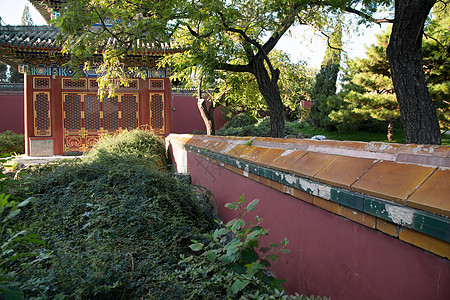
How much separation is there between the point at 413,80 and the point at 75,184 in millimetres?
4132

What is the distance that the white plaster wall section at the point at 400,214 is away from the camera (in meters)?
1.01

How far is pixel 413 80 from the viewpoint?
3.75 m

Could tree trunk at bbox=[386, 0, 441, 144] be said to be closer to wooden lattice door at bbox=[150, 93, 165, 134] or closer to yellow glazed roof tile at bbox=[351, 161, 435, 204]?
yellow glazed roof tile at bbox=[351, 161, 435, 204]

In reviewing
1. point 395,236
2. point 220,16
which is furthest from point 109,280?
point 220,16

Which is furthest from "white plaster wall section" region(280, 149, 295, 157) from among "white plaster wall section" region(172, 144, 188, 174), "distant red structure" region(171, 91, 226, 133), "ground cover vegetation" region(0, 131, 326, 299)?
"distant red structure" region(171, 91, 226, 133)

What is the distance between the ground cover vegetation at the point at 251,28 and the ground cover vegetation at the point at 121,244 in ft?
7.57

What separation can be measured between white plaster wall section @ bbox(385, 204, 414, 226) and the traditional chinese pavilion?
35.8 feet

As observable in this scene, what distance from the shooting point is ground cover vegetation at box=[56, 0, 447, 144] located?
3.74m

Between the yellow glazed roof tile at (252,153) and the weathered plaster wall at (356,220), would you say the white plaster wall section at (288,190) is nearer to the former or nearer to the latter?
the weathered plaster wall at (356,220)

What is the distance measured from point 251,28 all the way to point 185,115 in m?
14.8

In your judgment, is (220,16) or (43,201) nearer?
(43,201)

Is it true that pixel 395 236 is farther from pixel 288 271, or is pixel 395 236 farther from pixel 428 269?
pixel 288 271

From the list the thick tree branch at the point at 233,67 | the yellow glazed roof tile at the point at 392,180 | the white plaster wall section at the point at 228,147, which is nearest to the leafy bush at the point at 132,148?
the thick tree branch at the point at 233,67

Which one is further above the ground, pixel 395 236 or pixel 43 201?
pixel 395 236
